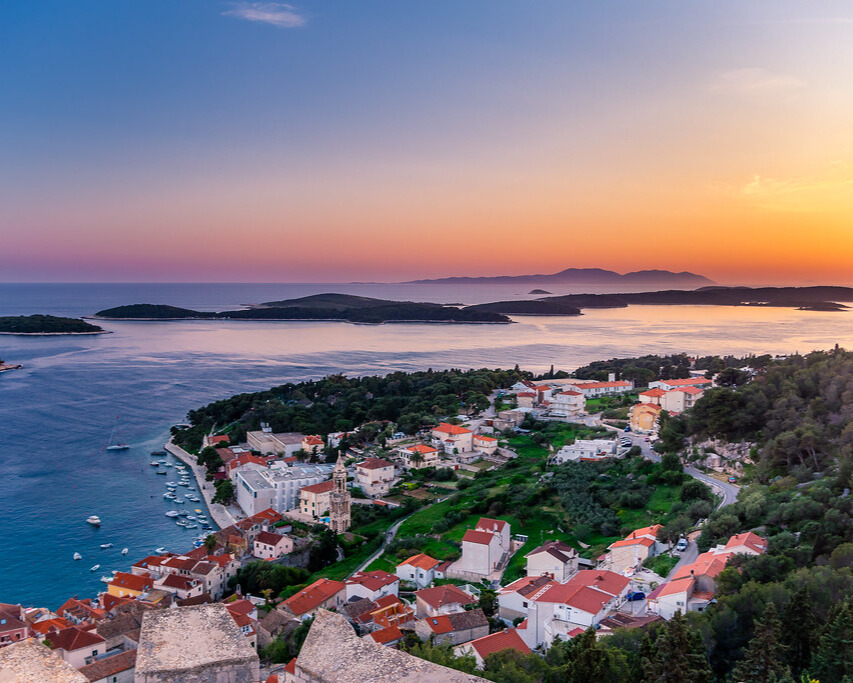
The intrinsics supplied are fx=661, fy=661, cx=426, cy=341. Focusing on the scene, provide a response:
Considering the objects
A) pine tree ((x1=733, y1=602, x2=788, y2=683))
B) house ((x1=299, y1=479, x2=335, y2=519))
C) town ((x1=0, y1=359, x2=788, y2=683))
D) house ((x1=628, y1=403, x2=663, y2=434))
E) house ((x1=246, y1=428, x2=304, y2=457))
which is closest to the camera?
town ((x1=0, y1=359, x2=788, y2=683))

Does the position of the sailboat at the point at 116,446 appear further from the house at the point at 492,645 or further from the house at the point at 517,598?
the house at the point at 492,645

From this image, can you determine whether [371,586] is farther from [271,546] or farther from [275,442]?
[275,442]

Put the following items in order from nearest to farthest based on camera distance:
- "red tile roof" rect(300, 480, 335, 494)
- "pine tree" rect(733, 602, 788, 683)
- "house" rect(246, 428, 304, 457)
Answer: "pine tree" rect(733, 602, 788, 683), "red tile roof" rect(300, 480, 335, 494), "house" rect(246, 428, 304, 457)

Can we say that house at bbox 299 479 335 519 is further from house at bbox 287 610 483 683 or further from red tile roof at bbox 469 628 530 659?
house at bbox 287 610 483 683

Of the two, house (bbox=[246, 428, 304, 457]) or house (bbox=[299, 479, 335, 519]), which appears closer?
house (bbox=[299, 479, 335, 519])

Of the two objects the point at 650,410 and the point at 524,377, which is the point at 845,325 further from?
the point at 650,410

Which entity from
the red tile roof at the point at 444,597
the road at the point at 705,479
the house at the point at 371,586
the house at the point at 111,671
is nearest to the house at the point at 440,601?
the red tile roof at the point at 444,597

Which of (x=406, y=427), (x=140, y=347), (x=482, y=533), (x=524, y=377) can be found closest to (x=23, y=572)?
(x=482, y=533)

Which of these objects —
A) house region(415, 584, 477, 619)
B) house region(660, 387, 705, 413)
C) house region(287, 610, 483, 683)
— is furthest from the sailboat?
house region(287, 610, 483, 683)
